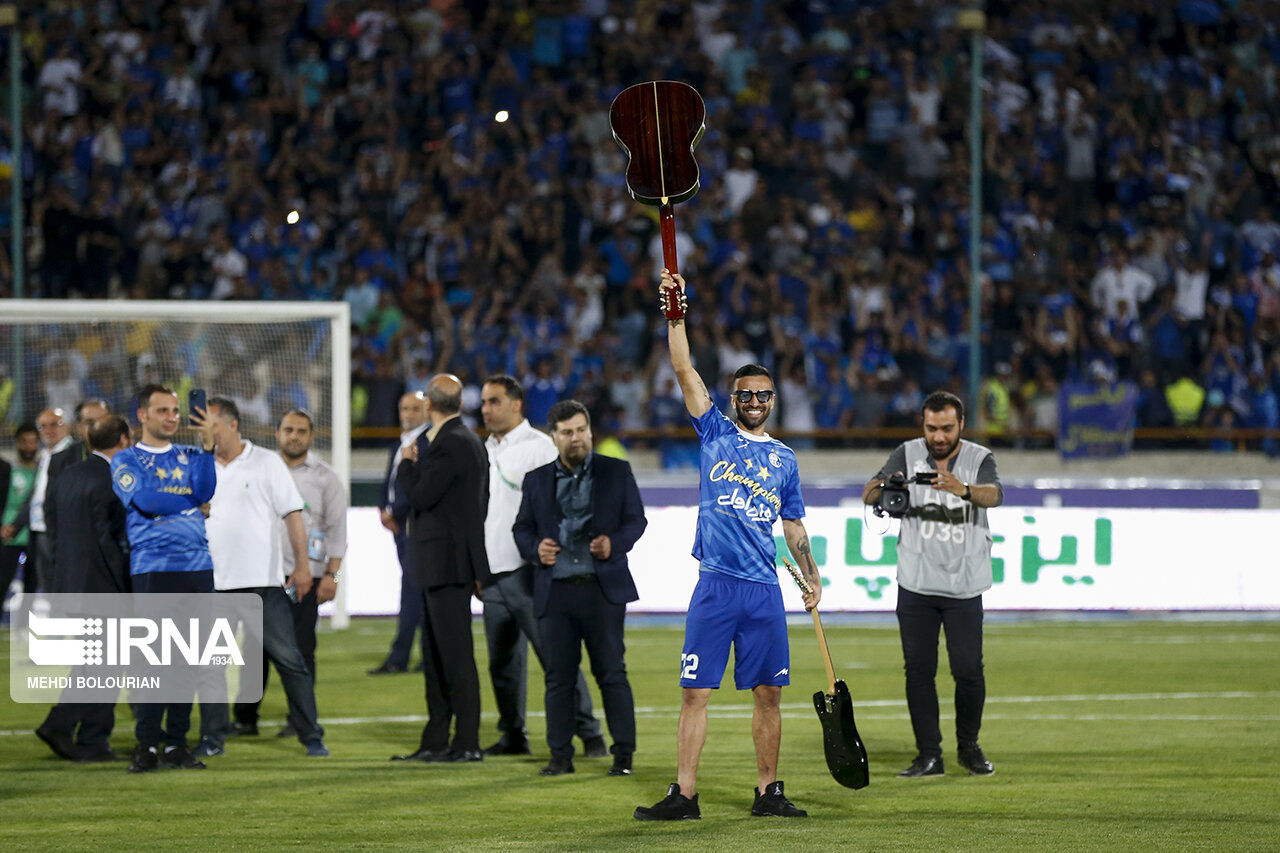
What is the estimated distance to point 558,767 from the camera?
10266 mm

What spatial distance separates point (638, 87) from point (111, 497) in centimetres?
435

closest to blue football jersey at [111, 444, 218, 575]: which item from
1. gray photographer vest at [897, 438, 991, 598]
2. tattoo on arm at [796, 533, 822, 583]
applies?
tattoo on arm at [796, 533, 822, 583]

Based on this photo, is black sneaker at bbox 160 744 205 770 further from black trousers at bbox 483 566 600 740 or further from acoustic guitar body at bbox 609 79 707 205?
acoustic guitar body at bbox 609 79 707 205

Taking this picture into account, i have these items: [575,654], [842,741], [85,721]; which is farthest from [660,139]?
[85,721]

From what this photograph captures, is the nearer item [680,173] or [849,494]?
[680,173]

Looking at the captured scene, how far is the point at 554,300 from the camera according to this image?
23.9 meters

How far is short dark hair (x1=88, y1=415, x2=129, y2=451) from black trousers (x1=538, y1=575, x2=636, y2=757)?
9.34ft

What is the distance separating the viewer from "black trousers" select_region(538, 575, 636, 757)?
10297 mm

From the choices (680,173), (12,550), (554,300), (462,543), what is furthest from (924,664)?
(554,300)

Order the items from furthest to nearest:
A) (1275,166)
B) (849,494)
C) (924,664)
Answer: (1275,166)
(849,494)
(924,664)

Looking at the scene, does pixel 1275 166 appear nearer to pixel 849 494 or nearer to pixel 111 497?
pixel 849 494

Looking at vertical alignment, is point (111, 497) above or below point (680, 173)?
below

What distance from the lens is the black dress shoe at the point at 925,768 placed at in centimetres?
1012

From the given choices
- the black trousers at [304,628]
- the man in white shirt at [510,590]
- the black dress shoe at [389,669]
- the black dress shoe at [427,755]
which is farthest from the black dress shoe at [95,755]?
the black dress shoe at [389,669]
